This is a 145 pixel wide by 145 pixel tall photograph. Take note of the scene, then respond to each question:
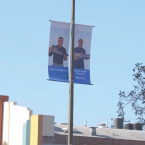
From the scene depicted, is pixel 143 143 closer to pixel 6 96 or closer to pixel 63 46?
pixel 6 96

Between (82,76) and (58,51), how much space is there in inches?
51.3

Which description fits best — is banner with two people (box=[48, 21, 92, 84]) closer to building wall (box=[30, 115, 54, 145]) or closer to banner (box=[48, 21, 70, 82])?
banner (box=[48, 21, 70, 82])

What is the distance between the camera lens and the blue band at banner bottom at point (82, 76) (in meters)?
16.8

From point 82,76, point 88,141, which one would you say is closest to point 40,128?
point 82,76

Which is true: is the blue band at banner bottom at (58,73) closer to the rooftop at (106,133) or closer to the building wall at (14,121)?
the building wall at (14,121)

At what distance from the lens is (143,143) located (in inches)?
938

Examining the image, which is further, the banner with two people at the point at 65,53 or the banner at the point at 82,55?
the banner at the point at 82,55

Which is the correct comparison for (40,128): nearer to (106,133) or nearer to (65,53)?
(65,53)

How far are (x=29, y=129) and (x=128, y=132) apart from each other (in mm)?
7273

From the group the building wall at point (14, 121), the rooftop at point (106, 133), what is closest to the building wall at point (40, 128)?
the building wall at point (14, 121)

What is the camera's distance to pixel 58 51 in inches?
664

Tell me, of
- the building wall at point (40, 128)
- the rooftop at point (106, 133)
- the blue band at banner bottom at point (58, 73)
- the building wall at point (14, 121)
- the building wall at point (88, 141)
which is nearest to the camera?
the blue band at banner bottom at point (58, 73)

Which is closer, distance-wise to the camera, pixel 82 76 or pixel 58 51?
pixel 58 51

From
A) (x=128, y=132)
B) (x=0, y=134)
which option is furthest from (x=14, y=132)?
(x=128, y=132)
